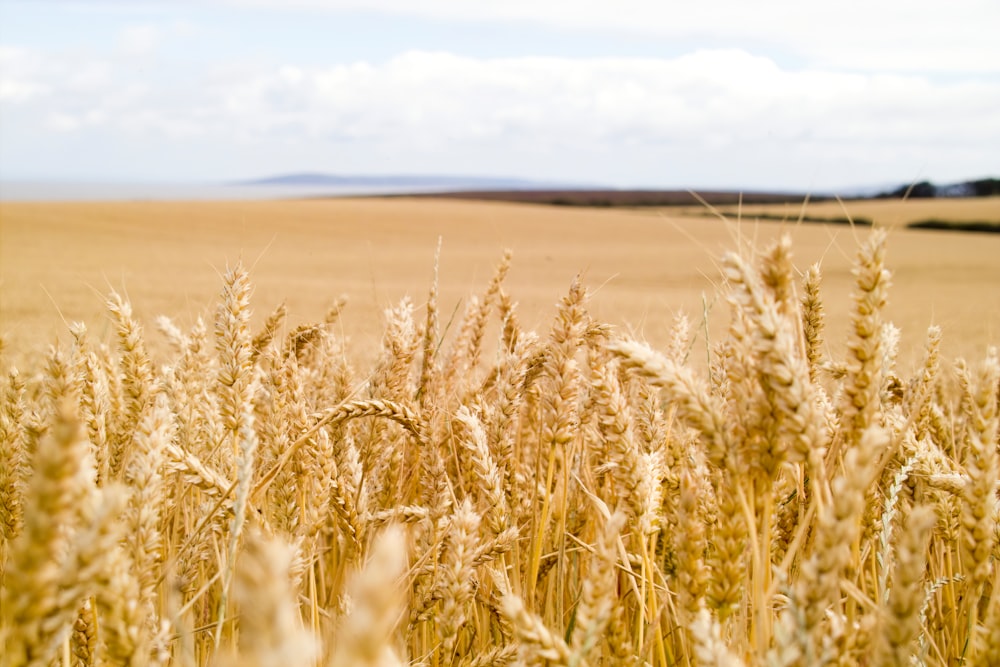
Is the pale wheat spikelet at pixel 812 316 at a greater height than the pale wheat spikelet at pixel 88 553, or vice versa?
the pale wheat spikelet at pixel 812 316

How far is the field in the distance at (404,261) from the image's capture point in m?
11.9

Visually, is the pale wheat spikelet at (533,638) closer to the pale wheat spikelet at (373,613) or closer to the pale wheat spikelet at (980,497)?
the pale wheat spikelet at (373,613)

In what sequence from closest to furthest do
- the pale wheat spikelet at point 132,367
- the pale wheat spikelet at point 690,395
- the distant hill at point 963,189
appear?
the pale wheat spikelet at point 690,395 → the pale wheat spikelet at point 132,367 → the distant hill at point 963,189

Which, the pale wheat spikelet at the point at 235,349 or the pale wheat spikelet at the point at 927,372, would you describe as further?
the pale wheat spikelet at the point at 927,372

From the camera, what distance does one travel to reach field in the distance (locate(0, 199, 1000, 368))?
39.2ft

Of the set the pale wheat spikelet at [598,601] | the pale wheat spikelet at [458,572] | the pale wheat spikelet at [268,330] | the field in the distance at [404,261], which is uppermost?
the pale wheat spikelet at [268,330]

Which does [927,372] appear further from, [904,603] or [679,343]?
[904,603]

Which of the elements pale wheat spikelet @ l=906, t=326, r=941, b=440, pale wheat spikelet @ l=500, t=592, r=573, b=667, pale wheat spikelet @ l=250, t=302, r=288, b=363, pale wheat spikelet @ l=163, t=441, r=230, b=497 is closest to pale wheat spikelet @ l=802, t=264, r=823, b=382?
pale wheat spikelet @ l=906, t=326, r=941, b=440

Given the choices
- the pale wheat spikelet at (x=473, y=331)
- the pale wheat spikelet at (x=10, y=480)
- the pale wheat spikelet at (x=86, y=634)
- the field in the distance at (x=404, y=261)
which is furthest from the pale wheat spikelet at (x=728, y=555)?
the pale wheat spikelet at (x=473, y=331)

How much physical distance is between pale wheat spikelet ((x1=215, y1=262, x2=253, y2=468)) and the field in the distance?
0.67 meters

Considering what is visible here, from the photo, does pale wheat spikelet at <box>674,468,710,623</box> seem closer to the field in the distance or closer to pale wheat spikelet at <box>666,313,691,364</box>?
the field in the distance

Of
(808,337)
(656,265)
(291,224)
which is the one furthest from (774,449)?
(291,224)

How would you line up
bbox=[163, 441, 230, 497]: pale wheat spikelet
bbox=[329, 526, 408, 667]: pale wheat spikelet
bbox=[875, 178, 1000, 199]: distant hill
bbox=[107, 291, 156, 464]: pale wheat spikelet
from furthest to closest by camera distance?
bbox=[875, 178, 1000, 199]: distant hill → bbox=[107, 291, 156, 464]: pale wheat spikelet → bbox=[163, 441, 230, 497]: pale wheat spikelet → bbox=[329, 526, 408, 667]: pale wheat spikelet

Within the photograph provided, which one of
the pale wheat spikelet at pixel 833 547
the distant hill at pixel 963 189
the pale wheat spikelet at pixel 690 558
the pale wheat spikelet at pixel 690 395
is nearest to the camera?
the pale wheat spikelet at pixel 833 547
